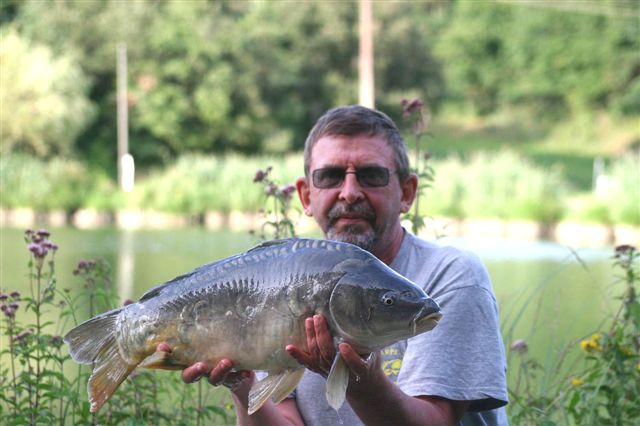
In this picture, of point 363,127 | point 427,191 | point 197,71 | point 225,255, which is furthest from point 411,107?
point 197,71

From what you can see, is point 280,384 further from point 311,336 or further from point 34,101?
point 34,101

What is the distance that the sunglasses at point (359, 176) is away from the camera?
2.64 metres

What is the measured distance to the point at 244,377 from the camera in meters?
2.23

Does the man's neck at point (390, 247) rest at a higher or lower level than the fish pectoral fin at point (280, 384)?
higher

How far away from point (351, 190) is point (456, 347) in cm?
49

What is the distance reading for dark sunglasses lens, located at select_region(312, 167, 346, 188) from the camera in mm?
A: 2660

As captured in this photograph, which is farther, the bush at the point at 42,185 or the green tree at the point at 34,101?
the green tree at the point at 34,101

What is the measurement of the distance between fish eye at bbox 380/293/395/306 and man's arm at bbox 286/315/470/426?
0.11 meters

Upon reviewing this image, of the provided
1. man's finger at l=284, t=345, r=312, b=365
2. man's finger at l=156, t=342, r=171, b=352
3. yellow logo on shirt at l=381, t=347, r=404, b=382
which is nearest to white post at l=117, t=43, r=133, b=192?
yellow logo on shirt at l=381, t=347, r=404, b=382

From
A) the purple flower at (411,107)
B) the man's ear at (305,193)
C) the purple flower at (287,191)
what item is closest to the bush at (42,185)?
the purple flower at (287,191)

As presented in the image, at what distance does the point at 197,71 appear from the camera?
35.2 metres

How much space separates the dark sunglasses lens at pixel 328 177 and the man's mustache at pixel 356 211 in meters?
0.06

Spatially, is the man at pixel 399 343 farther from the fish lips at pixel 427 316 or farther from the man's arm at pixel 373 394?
the fish lips at pixel 427 316

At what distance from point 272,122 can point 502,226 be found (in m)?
17.1
